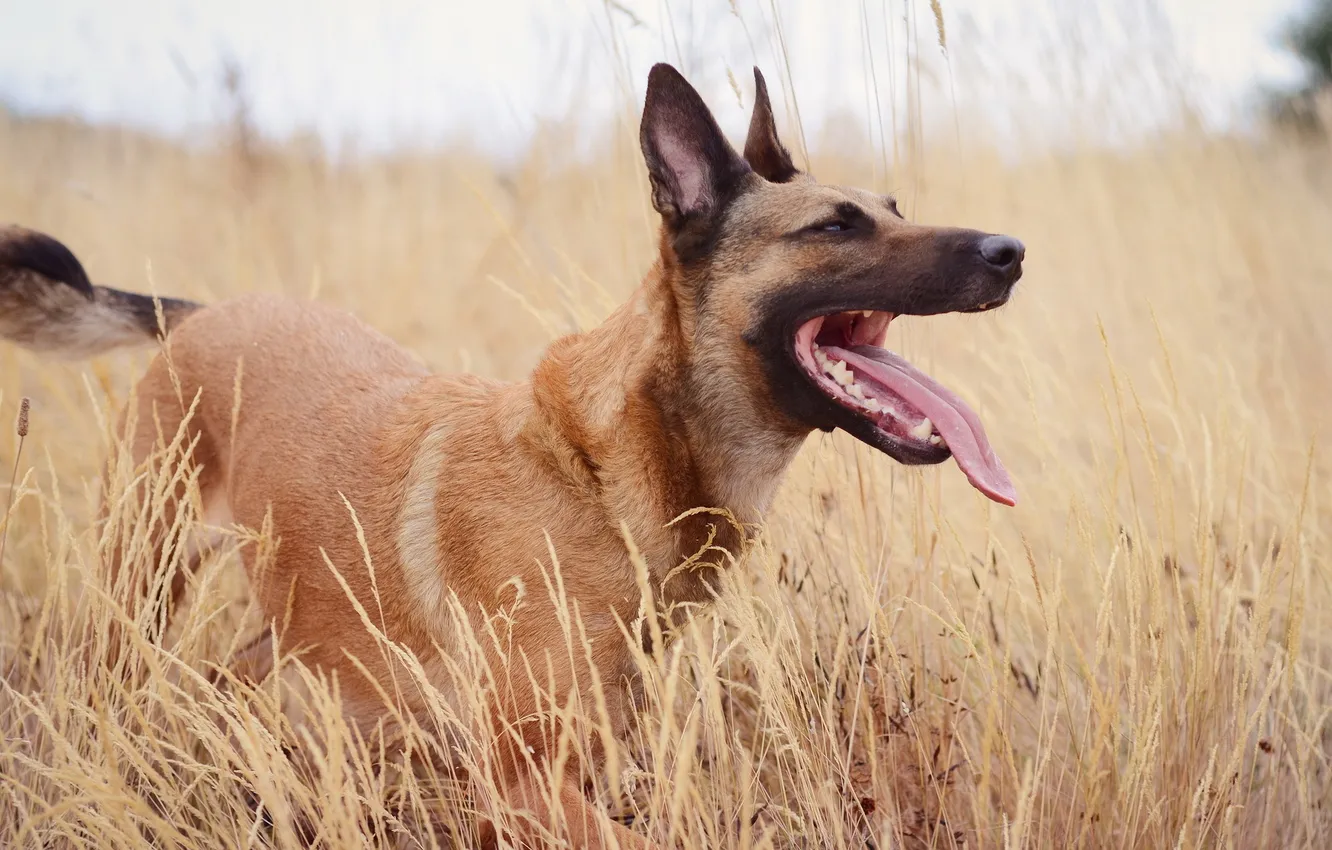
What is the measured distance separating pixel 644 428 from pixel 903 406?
63 centimetres

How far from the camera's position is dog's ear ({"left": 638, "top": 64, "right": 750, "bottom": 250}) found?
7.67 feet

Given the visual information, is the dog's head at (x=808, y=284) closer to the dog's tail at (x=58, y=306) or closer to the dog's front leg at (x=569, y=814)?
the dog's front leg at (x=569, y=814)

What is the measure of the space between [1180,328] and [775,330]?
12.0ft

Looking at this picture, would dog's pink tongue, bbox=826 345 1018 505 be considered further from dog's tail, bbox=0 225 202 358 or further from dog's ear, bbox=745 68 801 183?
dog's tail, bbox=0 225 202 358

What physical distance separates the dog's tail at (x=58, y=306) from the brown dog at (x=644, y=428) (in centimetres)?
89

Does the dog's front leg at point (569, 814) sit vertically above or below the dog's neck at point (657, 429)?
below

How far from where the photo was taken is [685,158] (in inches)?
96.8

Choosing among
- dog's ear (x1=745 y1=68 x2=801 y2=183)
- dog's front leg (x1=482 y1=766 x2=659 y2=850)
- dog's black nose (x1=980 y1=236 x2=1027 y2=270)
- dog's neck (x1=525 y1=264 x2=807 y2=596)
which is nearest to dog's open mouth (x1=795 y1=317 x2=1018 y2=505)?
dog's neck (x1=525 y1=264 x2=807 y2=596)

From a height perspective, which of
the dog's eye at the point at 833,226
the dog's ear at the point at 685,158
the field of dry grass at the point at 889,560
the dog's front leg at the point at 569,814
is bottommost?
the dog's front leg at the point at 569,814

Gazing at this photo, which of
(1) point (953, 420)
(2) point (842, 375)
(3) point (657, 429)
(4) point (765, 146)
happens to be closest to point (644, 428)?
(3) point (657, 429)

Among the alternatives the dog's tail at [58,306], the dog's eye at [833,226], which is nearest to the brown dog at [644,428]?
the dog's eye at [833,226]

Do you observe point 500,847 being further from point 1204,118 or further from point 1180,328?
point 1204,118

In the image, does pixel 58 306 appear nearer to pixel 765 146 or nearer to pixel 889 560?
pixel 765 146

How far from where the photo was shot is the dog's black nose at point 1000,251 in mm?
2170
